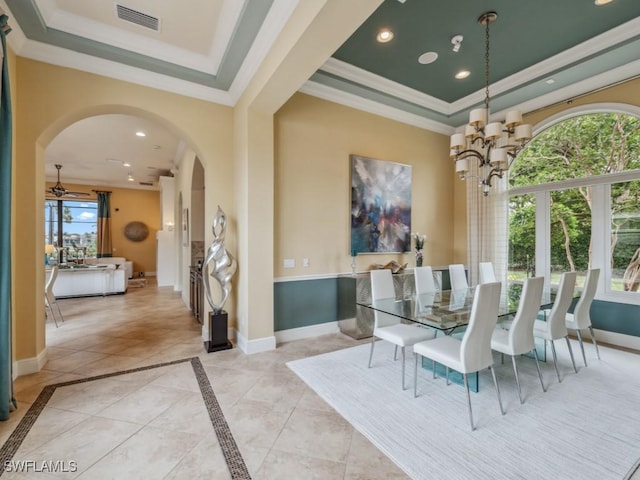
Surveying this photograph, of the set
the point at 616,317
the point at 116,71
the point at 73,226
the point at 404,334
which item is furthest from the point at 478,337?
the point at 73,226

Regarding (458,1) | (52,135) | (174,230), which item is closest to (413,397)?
(458,1)

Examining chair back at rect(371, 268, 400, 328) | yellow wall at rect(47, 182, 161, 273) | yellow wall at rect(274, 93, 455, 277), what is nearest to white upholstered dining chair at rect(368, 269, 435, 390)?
chair back at rect(371, 268, 400, 328)

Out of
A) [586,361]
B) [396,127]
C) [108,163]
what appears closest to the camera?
[586,361]

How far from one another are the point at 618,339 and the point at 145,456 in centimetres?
536

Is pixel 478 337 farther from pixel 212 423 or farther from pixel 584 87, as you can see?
pixel 584 87

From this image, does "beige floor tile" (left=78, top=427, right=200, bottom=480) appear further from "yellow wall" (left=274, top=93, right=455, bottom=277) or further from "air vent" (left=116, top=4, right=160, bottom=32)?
"air vent" (left=116, top=4, right=160, bottom=32)

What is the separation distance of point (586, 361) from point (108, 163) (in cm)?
1036

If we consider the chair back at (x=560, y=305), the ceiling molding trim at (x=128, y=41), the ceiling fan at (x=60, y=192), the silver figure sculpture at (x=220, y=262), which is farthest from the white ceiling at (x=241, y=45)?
the ceiling fan at (x=60, y=192)

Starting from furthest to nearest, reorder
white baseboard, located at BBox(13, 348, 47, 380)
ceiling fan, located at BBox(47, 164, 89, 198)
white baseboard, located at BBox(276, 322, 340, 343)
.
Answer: ceiling fan, located at BBox(47, 164, 89, 198), white baseboard, located at BBox(276, 322, 340, 343), white baseboard, located at BBox(13, 348, 47, 380)

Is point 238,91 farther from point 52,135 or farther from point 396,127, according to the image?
point 396,127

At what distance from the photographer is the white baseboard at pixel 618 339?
368 centimetres

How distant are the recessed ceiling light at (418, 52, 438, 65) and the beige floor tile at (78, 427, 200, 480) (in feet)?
15.0

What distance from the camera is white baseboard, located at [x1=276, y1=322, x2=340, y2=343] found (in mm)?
3979

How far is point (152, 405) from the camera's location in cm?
243
